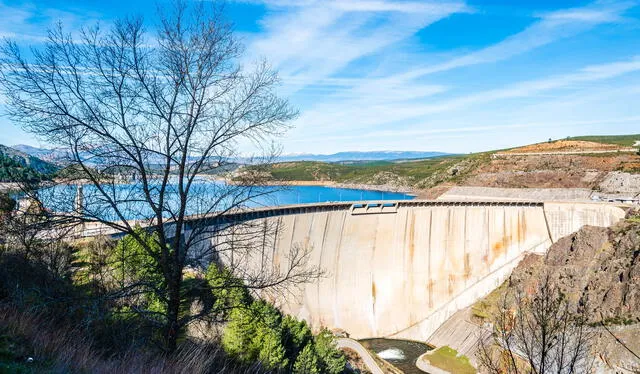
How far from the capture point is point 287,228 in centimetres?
3152

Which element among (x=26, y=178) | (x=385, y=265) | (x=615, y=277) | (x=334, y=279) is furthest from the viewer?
(x=385, y=265)

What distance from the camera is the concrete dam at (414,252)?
3412 centimetres

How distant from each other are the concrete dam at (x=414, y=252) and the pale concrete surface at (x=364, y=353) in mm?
2757

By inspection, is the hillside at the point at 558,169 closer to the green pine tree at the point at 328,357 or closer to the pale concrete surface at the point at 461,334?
the pale concrete surface at the point at 461,334

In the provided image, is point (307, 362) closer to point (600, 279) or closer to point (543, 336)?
point (543, 336)

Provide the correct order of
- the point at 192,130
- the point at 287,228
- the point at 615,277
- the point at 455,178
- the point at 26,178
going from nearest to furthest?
the point at 26,178
the point at 192,130
the point at 615,277
the point at 287,228
the point at 455,178

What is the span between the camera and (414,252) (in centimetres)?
3753

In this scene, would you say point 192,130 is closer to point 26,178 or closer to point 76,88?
point 76,88

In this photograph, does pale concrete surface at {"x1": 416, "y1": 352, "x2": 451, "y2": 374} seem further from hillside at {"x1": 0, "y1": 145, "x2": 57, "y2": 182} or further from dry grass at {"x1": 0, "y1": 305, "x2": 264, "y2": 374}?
hillside at {"x1": 0, "y1": 145, "x2": 57, "y2": 182}

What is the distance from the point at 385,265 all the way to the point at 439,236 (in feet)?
19.4

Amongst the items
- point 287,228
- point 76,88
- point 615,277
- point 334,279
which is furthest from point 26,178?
point 615,277

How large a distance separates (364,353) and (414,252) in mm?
10968

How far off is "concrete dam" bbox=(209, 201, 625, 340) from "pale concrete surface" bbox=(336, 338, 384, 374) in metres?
2.76

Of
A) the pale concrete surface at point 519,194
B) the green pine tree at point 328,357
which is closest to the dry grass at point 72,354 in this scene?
the green pine tree at point 328,357
